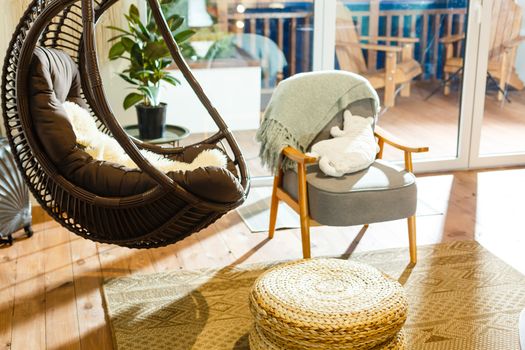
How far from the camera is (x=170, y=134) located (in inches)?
155

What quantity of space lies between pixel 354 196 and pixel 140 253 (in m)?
1.11

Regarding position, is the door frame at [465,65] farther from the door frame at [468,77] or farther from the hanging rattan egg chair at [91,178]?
the hanging rattan egg chair at [91,178]

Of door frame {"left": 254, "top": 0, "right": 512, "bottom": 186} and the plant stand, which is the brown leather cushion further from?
door frame {"left": 254, "top": 0, "right": 512, "bottom": 186}

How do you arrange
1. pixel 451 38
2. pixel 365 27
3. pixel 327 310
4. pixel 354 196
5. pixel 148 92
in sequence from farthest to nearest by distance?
pixel 451 38 → pixel 365 27 → pixel 148 92 → pixel 354 196 → pixel 327 310

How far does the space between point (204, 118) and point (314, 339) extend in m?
2.35

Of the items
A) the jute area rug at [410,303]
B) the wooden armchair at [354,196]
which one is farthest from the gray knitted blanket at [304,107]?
the jute area rug at [410,303]

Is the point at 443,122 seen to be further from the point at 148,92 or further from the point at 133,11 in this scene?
the point at 133,11

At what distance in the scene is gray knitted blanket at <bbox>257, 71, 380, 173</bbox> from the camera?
136 inches

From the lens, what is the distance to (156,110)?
3.83m

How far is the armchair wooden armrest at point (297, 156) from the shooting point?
320 cm

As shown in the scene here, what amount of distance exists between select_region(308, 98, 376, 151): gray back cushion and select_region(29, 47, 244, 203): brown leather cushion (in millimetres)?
1036

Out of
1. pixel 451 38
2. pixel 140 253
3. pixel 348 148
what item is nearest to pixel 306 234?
pixel 348 148

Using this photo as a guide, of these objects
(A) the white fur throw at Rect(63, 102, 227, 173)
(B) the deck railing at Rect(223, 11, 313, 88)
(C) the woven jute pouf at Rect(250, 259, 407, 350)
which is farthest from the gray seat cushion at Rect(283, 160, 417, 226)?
(B) the deck railing at Rect(223, 11, 313, 88)

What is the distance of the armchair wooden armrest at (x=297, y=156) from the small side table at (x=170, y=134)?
74cm
